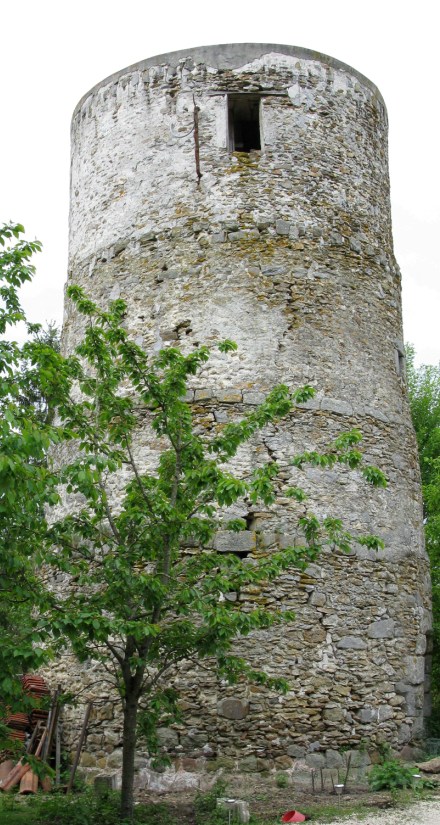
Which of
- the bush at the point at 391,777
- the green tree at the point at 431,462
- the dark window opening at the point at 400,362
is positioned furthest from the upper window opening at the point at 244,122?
the bush at the point at 391,777

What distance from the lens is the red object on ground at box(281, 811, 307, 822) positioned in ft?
25.5

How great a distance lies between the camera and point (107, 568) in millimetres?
7406

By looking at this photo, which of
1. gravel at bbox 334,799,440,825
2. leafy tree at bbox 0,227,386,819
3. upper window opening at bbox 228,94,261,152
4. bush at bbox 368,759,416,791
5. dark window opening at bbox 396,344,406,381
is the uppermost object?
upper window opening at bbox 228,94,261,152

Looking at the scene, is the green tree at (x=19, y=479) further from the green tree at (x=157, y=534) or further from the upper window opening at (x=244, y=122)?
the upper window opening at (x=244, y=122)

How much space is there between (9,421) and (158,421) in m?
2.16

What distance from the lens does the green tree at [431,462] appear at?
587 inches

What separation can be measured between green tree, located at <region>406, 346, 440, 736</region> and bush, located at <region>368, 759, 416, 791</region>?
169 cm

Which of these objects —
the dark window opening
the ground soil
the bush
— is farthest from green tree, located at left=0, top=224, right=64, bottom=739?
the dark window opening

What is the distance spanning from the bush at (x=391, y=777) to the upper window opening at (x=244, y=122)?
736 cm

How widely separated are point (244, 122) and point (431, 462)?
6.96 metres

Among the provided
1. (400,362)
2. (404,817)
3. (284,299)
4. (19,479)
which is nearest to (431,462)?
(400,362)

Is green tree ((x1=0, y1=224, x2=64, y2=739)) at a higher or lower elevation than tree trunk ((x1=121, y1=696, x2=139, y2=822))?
higher

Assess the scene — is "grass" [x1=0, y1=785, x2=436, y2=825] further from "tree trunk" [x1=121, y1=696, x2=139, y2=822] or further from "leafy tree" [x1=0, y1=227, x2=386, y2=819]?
"leafy tree" [x1=0, y1=227, x2=386, y2=819]

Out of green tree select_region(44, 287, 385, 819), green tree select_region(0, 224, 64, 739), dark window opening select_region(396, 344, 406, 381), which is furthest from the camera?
dark window opening select_region(396, 344, 406, 381)
